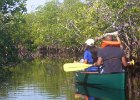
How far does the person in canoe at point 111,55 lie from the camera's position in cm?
1367

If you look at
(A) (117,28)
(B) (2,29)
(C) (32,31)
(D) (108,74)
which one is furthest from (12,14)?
(C) (32,31)

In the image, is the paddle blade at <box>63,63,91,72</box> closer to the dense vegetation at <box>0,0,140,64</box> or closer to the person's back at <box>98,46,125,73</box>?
the dense vegetation at <box>0,0,140,64</box>

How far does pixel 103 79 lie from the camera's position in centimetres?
1496

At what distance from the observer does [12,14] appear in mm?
32406

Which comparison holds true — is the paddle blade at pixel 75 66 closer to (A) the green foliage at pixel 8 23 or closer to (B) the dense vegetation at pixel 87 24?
(B) the dense vegetation at pixel 87 24

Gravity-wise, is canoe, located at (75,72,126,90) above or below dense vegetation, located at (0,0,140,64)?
below

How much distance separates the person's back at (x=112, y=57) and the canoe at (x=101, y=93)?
719 millimetres

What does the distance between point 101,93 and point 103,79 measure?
97 cm

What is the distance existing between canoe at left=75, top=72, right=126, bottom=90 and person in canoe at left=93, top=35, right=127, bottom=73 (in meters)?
0.28

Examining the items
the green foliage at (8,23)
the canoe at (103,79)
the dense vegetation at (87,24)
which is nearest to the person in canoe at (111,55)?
the canoe at (103,79)

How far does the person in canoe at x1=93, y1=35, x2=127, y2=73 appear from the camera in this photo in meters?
13.7

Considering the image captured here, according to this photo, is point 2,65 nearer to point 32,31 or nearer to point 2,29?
point 2,29

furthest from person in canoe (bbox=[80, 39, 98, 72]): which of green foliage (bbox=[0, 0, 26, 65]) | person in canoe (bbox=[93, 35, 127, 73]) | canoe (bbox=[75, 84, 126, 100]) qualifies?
green foliage (bbox=[0, 0, 26, 65])

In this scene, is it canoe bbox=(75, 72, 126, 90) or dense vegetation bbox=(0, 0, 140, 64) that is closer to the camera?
canoe bbox=(75, 72, 126, 90)
